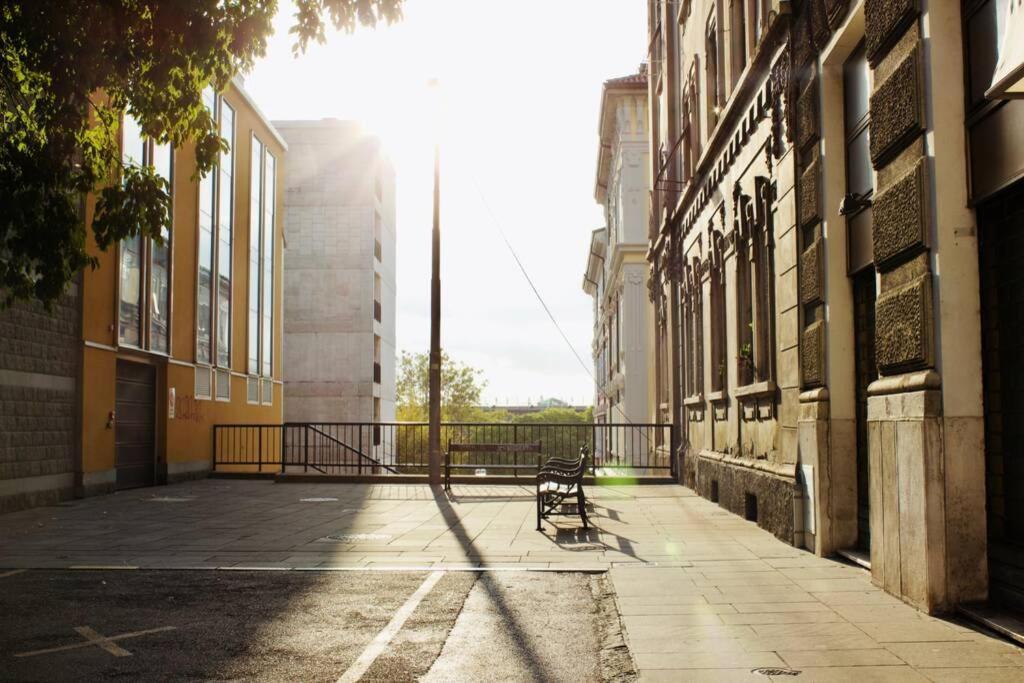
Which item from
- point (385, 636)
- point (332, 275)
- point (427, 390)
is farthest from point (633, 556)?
point (427, 390)

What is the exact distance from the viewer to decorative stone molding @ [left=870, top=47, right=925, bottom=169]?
6969 mm

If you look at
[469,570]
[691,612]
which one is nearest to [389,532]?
[469,570]

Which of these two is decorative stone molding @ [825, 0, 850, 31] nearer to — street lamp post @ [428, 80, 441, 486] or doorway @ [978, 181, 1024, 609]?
doorway @ [978, 181, 1024, 609]

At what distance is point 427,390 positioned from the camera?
7844 centimetres

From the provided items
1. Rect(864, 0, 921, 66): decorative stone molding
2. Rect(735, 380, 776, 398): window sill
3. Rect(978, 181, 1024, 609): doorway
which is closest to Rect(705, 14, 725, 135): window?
Rect(735, 380, 776, 398): window sill

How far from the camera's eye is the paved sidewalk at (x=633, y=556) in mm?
5621

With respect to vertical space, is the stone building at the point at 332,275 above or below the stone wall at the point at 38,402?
above

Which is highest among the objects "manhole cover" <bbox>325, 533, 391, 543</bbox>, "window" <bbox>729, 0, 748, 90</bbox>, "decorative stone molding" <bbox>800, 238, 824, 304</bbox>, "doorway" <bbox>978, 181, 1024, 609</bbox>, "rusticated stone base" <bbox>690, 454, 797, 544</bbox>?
"window" <bbox>729, 0, 748, 90</bbox>

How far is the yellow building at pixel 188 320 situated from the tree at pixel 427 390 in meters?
41.2

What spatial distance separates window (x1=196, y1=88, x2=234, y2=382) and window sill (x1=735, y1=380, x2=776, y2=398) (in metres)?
15.5

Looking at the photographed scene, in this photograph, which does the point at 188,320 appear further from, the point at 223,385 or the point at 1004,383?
the point at 1004,383

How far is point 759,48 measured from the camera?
475 inches

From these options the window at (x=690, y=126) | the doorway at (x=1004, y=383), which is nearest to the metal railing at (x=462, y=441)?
the window at (x=690, y=126)

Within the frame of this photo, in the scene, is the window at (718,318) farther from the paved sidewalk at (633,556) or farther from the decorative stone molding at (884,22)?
the decorative stone molding at (884,22)
